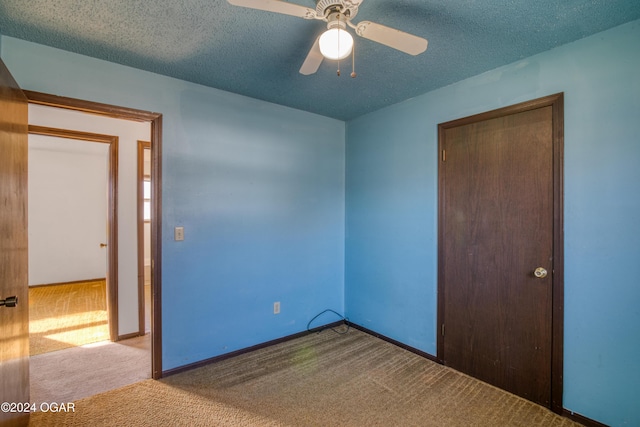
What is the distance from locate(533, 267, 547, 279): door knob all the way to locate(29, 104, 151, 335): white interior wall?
367 centimetres

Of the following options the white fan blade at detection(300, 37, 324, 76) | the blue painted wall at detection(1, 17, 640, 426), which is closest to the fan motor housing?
Answer: the white fan blade at detection(300, 37, 324, 76)

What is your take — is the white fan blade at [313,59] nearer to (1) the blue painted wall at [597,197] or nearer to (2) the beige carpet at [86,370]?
(1) the blue painted wall at [597,197]

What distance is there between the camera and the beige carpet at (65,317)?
121 inches

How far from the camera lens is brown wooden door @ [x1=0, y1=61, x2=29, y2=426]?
146 centimetres

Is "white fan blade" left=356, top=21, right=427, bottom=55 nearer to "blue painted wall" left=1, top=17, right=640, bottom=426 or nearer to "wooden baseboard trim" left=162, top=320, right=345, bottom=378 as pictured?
"blue painted wall" left=1, top=17, right=640, bottom=426

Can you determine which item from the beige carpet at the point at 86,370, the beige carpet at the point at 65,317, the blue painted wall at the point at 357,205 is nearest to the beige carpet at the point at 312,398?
the beige carpet at the point at 86,370

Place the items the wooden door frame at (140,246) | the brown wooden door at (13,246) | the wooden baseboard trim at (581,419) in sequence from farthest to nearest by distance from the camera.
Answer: the wooden door frame at (140,246)
the wooden baseboard trim at (581,419)
the brown wooden door at (13,246)

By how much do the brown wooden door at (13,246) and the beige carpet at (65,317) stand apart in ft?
4.75

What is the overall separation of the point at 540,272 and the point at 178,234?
2.71 metres

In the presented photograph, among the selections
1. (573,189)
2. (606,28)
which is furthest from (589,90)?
(573,189)

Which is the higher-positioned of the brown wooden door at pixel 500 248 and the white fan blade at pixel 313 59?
the white fan blade at pixel 313 59

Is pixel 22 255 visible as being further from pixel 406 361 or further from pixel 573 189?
pixel 573 189

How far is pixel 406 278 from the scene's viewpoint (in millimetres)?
2930

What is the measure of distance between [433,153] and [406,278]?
120cm
